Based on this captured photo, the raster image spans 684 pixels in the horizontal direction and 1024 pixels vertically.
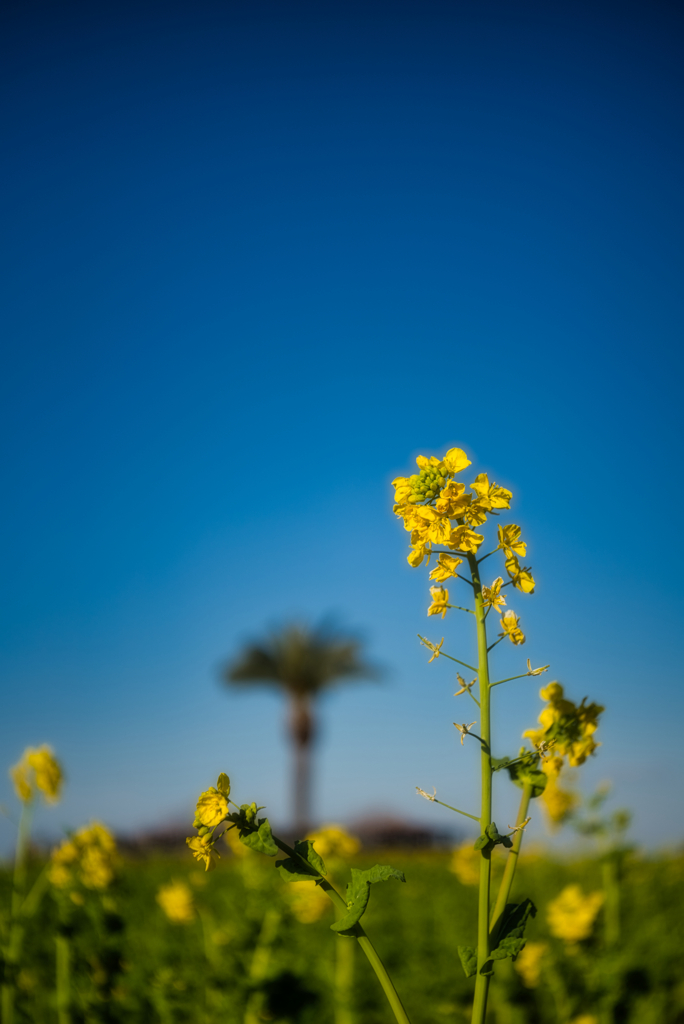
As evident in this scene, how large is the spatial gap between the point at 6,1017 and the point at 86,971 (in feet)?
1.20

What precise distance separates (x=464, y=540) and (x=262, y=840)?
0.71 meters

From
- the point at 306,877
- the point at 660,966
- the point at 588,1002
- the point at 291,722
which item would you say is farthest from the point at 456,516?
the point at 291,722

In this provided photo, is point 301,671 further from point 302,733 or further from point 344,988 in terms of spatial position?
point 344,988

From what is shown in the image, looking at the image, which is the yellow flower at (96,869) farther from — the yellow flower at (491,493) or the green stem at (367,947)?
the yellow flower at (491,493)

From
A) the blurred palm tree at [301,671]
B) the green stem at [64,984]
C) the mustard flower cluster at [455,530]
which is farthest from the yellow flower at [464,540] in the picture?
the blurred palm tree at [301,671]

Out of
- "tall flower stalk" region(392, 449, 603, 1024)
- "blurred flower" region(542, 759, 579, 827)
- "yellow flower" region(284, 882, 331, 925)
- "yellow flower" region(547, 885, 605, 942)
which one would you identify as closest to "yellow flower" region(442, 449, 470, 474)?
"tall flower stalk" region(392, 449, 603, 1024)

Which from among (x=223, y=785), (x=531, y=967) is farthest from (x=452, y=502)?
(x=531, y=967)

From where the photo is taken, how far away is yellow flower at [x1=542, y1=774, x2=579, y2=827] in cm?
218

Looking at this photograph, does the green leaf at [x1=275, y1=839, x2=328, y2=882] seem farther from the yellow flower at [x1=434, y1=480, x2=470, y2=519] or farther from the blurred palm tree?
the blurred palm tree

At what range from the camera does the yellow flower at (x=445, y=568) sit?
56.4 inches

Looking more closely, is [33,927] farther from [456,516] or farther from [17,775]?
[456,516]

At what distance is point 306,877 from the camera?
1316 millimetres

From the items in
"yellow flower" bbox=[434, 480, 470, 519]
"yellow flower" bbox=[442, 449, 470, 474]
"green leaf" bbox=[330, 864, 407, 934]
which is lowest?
"green leaf" bbox=[330, 864, 407, 934]

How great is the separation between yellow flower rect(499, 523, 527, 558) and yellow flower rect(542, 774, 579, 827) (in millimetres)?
514
